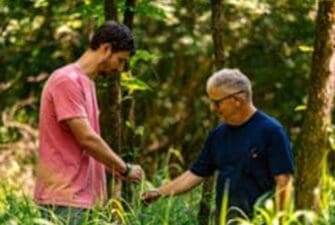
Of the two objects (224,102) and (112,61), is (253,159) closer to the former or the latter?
(224,102)

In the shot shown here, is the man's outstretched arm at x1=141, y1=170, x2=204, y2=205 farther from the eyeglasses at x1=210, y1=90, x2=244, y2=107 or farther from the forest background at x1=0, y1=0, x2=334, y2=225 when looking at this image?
the forest background at x1=0, y1=0, x2=334, y2=225

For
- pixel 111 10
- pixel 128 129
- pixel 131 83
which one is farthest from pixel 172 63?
pixel 111 10

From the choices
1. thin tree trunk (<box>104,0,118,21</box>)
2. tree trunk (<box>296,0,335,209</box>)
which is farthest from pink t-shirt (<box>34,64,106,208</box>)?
thin tree trunk (<box>104,0,118,21</box>)

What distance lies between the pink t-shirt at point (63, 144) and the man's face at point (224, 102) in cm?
75

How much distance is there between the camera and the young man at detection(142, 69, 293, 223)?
599 cm

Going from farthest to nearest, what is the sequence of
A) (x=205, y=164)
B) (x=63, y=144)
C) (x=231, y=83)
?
(x=205, y=164), (x=231, y=83), (x=63, y=144)

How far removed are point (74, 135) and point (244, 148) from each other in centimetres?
102

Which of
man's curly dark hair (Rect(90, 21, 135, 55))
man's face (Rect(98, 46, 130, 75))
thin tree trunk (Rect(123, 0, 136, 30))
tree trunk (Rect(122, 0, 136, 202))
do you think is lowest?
tree trunk (Rect(122, 0, 136, 202))

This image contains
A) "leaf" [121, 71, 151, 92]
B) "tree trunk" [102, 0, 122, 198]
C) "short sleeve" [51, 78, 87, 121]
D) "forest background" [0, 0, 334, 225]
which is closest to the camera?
"short sleeve" [51, 78, 87, 121]

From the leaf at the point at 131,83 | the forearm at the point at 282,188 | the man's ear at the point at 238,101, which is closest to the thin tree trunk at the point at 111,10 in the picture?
the leaf at the point at 131,83

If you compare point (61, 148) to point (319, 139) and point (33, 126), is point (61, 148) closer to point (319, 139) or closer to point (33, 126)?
point (319, 139)

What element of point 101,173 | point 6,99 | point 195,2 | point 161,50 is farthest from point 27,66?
point 101,173

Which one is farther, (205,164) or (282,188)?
(205,164)

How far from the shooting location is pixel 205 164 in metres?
6.52
